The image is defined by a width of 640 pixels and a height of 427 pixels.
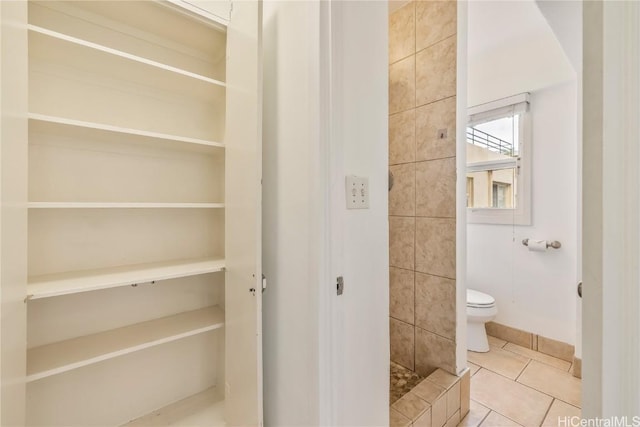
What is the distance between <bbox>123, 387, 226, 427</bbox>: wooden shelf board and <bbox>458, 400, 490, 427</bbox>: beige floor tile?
1.28m

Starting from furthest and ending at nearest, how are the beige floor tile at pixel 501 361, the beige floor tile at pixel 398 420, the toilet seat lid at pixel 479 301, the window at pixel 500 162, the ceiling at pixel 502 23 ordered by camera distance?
1. the window at pixel 500 162
2. the toilet seat lid at pixel 479 301
3. the beige floor tile at pixel 501 361
4. the ceiling at pixel 502 23
5. the beige floor tile at pixel 398 420

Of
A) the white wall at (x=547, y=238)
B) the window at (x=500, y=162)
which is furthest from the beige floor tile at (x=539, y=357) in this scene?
the window at (x=500, y=162)

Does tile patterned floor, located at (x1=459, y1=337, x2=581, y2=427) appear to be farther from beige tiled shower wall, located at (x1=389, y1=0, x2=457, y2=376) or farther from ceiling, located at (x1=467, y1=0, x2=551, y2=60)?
ceiling, located at (x1=467, y1=0, x2=551, y2=60)

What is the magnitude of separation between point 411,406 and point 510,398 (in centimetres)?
80

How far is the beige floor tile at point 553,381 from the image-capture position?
5.46 feet

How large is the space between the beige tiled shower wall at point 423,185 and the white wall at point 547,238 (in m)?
1.17

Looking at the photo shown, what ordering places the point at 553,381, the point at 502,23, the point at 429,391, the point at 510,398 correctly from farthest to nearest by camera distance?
1. the point at 502,23
2. the point at 553,381
3. the point at 510,398
4. the point at 429,391

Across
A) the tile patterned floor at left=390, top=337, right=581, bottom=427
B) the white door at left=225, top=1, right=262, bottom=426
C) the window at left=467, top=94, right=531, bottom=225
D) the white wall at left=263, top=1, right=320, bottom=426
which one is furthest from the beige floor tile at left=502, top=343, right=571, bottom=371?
the white door at left=225, top=1, right=262, bottom=426

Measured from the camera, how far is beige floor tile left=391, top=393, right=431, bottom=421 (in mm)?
1278

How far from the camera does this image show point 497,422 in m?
1.48

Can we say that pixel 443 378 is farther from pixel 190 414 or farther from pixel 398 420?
pixel 190 414

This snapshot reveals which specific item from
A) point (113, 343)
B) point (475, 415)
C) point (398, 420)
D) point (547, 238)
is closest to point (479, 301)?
point (547, 238)

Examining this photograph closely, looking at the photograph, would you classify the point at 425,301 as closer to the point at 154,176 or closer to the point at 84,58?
the point at 154,176

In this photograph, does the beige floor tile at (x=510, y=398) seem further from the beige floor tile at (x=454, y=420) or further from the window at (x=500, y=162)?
the window at (x=500, y=162)
